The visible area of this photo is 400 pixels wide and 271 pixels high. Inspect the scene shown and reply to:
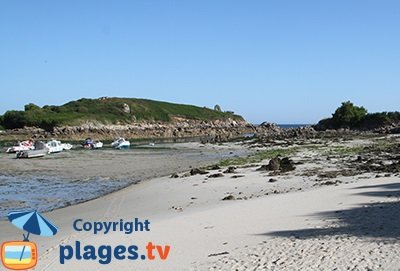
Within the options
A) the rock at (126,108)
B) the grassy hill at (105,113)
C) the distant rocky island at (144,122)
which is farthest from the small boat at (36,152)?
the rock at (126,108)

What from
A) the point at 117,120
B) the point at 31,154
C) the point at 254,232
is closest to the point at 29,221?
the point at 254,232

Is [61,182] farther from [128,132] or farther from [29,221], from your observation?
[128,132]

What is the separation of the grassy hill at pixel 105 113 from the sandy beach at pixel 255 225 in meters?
95.0

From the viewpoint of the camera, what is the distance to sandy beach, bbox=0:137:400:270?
941 cm

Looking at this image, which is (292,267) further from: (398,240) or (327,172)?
(327,172)

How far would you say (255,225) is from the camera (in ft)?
41.5

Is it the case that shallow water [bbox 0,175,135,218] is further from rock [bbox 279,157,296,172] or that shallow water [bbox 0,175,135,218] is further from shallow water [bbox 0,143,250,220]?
rock [bbox 279,157,296,172]

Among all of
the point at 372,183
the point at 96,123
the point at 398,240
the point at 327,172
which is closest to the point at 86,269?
the point at 398,240

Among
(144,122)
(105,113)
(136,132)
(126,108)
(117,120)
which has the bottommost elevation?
(136,132)

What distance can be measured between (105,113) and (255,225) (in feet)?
411

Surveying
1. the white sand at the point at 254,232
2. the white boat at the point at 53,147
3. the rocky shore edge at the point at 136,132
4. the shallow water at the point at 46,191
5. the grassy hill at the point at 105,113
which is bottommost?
the shallow water at the point at 46,191

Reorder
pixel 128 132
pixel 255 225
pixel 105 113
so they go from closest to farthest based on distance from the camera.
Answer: pixel 255 225
pixel 128 132
pixel 105 113

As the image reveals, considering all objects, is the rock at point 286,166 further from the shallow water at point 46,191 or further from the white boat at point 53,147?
the white boat at point 53,147

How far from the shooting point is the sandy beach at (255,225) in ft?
30.9
